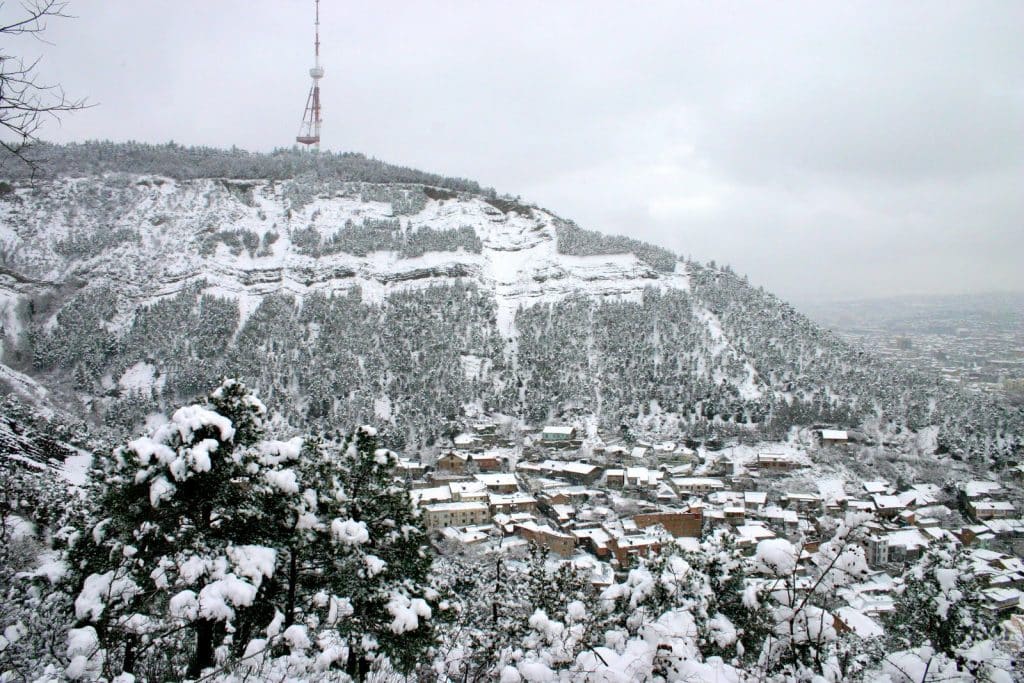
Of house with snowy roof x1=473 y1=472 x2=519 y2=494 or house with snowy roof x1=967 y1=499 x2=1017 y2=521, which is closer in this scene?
house with snowy roof x1=967 y1=499 x2=1017 y2=521

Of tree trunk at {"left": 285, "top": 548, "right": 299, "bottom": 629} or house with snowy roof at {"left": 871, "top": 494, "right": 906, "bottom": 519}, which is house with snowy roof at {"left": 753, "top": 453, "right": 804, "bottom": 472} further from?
tree trunk at {"left": 285, "top": 548, "right": 299, "bottom": 629}

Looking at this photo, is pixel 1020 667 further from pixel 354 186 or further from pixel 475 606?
pixel 354 186

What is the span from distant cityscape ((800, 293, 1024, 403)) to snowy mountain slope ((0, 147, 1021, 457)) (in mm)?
19084

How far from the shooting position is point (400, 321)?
181 ft

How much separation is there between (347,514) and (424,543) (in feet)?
5.14

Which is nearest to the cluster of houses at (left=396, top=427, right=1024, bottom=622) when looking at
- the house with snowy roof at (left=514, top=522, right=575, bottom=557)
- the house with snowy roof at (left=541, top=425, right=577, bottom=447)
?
the house with snowy roof at (left=514, top=522, right=575, bottom=557)

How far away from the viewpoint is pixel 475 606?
1140 cm

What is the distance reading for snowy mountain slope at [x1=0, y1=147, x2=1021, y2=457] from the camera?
42.8 meters

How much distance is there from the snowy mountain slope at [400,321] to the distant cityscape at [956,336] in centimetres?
1908

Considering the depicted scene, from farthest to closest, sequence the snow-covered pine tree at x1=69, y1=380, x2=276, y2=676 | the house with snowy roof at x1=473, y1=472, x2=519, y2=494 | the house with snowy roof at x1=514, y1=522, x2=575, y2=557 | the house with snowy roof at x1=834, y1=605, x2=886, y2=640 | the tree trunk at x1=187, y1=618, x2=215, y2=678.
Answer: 1. the house with snowy roof at x1=473, y1=472, x2=519, y2=494
2. the house with snowy roof at x1=514, y1=522, x2=575, y2=557
3. the house with snowy roof at x1=834, y1=605, x2=886, y2=640
4. the tree trunk at x1=187, y1=618, x2=215, y2=678
5. the snow-covered pine tree at x1=69, y1=380, x2=276, y2=676

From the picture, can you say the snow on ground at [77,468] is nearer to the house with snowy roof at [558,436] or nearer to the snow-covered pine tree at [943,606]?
the snow-covered pine tree at [943,606]

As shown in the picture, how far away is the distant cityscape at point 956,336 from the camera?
58756 mm

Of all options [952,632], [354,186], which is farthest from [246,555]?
[354,186]

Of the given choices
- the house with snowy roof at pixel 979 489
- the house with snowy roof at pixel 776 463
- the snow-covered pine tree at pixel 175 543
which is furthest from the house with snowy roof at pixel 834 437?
the snow-covered pine tree at pixel 175 543
